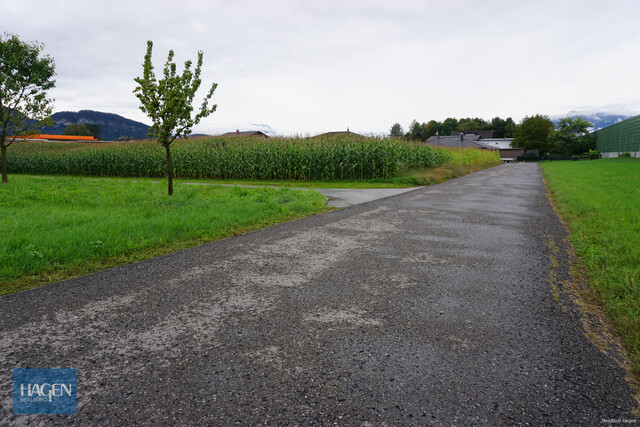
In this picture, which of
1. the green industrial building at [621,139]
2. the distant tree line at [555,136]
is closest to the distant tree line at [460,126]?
the distant tree line at [555,136]

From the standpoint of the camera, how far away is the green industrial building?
45.7m

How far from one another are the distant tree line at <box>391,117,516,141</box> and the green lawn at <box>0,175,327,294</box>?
118447 millimetres

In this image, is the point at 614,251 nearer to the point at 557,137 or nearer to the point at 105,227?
the point at 105,227

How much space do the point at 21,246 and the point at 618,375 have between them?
6565 millimetres

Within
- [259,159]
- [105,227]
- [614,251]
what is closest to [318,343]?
[614,251]

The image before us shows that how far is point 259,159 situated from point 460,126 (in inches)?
4985

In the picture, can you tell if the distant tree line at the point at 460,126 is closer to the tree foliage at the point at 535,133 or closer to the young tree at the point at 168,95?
the tree foliage at the point at 535,133

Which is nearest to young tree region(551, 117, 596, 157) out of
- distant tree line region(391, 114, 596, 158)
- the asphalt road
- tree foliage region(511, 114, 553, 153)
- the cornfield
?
distant tree line region(391, 114, 596, 158)

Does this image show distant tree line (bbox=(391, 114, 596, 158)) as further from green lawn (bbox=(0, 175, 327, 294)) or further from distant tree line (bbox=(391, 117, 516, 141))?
green lawn (bbox=(0, 175, 327, 294))

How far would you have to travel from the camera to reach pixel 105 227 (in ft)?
19.7

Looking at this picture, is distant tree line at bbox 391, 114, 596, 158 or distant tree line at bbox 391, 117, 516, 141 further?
distant tree line at bbox 391, 117, 516, 141

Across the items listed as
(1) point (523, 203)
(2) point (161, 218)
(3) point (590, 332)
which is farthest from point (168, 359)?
(1) point (523, 203)

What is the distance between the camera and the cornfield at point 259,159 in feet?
58.0

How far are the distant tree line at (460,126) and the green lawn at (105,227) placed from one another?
11845cm
